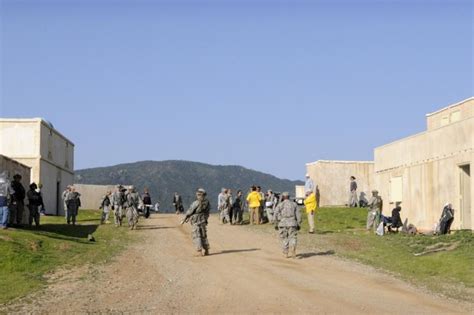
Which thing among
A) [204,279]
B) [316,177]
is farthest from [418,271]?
[316,177]

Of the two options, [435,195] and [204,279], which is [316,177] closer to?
[435,195]

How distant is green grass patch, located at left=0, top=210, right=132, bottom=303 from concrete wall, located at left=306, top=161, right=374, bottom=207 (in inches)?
828

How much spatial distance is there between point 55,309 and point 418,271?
903 centimetres

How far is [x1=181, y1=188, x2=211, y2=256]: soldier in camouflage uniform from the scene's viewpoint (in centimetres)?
1972

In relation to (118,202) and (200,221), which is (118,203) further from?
(200,221)

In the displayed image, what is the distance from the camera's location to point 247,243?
2334cm

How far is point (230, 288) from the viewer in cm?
1391

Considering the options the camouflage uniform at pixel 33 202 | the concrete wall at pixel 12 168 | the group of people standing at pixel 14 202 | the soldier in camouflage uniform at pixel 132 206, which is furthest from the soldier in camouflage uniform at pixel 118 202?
the concrete wall at pixel 12 168

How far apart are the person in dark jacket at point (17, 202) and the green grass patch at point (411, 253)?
9448mm

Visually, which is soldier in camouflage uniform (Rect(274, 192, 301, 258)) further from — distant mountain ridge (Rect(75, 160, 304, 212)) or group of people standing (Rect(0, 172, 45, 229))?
distant mountain ridge (Rect(75, 160, 304, 212))

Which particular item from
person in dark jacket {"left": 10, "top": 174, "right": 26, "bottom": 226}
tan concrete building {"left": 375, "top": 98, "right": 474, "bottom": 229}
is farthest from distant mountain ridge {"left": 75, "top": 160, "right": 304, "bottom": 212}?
person in dark jacket {"left": 10, "top": 174, "right": 26, "bottom": 226}

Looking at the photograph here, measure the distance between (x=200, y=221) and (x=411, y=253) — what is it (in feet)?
19.2

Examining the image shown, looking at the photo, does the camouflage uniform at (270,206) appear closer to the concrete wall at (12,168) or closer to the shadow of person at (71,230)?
the shadow of person at (71,230)

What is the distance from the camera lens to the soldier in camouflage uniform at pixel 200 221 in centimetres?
1972
